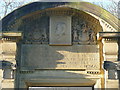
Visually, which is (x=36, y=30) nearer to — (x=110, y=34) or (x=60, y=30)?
(x=60, y=30)

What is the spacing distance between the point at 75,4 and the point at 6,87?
2.55 meters

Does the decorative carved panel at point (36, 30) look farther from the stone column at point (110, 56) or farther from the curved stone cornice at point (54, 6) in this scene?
the stone column at point (110, 56)

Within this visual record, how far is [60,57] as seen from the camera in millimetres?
6453

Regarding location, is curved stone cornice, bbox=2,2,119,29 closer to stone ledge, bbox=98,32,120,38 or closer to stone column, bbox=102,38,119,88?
stone ledge, bbox=98,32,120,38

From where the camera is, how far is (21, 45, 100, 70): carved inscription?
644cm

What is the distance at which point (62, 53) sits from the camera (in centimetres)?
648

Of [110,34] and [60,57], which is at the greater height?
[110,34]

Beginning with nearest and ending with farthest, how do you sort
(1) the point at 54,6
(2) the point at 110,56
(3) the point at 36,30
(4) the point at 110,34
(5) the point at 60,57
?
1. (4) the point at 110,34
2. (2) the point at 110,56
3. (1) the point at 54,6
4. (5) the point at 60,57
5. (3) the point at 36,30

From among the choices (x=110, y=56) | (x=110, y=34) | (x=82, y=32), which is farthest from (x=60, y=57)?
(x=110, y=34)

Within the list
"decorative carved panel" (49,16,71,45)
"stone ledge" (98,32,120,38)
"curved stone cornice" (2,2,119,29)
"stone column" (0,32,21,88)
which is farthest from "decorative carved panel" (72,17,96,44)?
"stone column" (0,32,21,88)

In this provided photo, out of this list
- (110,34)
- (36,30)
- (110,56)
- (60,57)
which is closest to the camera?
(110,34)

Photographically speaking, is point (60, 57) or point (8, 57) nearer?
point (8, 57)

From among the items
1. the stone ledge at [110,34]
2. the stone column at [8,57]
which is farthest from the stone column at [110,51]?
the stone column at [8,57]

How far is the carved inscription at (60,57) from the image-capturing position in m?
6.44
